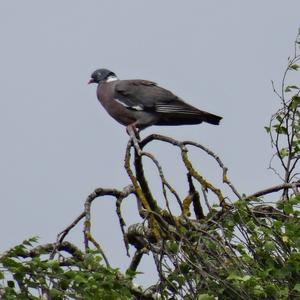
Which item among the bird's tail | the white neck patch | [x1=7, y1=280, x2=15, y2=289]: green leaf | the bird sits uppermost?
the white neck patch

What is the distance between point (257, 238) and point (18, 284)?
1280 mm

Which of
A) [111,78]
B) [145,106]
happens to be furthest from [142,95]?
[111,78]

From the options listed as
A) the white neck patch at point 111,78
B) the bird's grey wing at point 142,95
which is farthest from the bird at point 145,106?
the white neck patch at point 111,78

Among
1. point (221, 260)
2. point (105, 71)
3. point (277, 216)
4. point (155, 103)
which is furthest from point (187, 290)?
point (105, 71)

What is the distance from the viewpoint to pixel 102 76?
12914mm

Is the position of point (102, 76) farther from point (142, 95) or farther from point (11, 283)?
point (11, 283)

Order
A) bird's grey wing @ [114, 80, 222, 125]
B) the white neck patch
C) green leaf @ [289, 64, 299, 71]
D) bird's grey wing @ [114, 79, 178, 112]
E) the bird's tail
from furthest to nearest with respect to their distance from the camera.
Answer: the white neck patch → bird's grey wing @ [114, 79, 178, 112] → bird's grey wing @ [114, 80, 222, 125] → the bird's tail → green leaf @ [289, 64, 299, 71]

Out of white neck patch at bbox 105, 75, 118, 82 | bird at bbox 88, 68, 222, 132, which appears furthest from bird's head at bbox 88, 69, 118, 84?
bird at bbox 88, 68, 222, 132

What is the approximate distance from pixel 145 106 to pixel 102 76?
3.94 feet

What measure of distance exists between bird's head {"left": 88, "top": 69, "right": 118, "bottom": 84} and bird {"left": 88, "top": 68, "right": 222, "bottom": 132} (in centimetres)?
26

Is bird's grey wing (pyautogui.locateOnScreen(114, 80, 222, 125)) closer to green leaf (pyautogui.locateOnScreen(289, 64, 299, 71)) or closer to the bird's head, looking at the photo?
the bird's head

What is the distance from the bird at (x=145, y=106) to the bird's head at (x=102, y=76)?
257 mm

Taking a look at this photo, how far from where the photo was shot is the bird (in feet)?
37.7

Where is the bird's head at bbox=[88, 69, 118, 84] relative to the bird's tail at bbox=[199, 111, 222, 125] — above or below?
above
